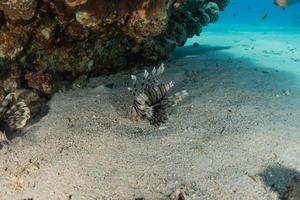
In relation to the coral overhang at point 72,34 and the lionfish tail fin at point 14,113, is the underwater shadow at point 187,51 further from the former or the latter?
the lionfish tail fin at point 14,113

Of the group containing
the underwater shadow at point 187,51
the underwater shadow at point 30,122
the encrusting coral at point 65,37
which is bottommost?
the underwater shadow at point 187,51

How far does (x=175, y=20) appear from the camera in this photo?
9.25 metres

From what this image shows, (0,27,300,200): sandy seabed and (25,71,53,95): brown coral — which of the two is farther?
(25,71,53,95): brown coral

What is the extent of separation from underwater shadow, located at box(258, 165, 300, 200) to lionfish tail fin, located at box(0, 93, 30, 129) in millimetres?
2923

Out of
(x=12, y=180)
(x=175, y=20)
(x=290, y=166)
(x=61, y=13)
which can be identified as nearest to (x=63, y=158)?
(x=12, y=180)

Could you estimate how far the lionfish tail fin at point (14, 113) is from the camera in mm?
4465

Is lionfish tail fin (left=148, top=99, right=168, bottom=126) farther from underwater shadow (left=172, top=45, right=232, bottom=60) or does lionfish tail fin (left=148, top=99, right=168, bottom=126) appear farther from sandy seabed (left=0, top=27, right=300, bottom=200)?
underwater shadow (left=172, top=45, right=232, bottom=60)

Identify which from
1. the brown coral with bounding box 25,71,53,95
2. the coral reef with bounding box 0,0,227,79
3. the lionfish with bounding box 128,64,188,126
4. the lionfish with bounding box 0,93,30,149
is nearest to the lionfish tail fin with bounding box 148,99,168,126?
the lionfish with bounding box 128,64,188,126

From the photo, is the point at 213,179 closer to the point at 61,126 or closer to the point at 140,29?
the point at 61,126

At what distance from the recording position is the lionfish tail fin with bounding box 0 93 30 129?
4465mm

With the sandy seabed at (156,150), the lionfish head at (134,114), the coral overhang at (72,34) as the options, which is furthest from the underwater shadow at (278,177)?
the coral overhang at (72,34)

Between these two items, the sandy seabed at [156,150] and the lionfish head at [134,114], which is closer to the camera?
the sandy seabed at [156,150]

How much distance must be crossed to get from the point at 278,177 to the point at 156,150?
4.69ft

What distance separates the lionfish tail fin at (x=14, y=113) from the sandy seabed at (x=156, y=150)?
0.21m
